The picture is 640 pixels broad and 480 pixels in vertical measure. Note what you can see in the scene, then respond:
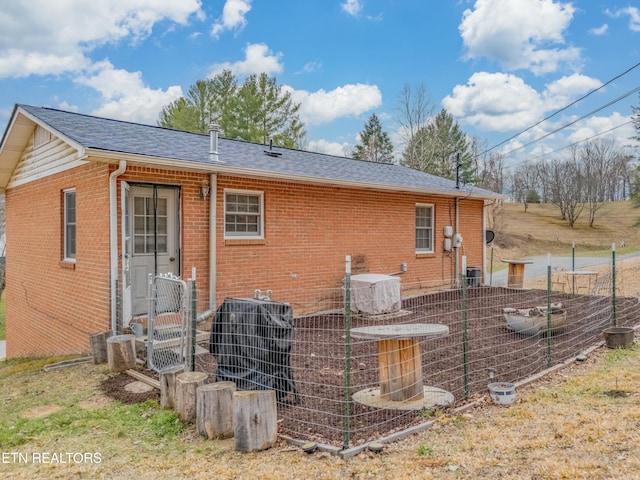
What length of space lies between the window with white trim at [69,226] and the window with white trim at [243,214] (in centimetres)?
294

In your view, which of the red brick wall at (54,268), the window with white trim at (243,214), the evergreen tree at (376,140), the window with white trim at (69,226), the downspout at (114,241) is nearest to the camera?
the downspout at (114,241)

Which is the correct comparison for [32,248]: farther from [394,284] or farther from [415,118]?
[415,118]

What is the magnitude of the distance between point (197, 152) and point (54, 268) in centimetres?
381

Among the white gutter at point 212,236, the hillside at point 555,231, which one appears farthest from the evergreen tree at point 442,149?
the white gutter at point 212,236

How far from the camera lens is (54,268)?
9312mm

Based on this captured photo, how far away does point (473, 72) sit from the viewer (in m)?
26.2

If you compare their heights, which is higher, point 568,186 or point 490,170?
point 490,170

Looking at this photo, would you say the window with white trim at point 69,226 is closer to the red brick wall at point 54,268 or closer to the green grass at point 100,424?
the red brick wall at point 54,268

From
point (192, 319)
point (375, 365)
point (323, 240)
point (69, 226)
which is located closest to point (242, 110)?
point (323, 240)

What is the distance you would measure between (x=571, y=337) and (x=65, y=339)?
9196 mm

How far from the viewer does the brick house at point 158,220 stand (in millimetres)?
7422

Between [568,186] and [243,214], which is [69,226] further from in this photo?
[568,186]

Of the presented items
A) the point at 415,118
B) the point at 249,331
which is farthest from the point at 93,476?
the point at 415,118

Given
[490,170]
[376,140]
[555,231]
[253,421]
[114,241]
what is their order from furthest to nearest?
[555,231], [376,140], [490,170], [114,241], [253,421]
